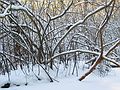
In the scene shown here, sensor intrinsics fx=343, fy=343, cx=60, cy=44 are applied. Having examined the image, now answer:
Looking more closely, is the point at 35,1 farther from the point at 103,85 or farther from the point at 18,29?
the point at 103,85

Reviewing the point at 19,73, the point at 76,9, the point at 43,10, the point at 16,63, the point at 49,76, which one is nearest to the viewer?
the point at 49,76

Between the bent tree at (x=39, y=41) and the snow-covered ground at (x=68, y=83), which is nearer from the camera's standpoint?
the snow-covered ground at (x=68, y=83)

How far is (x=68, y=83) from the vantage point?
5.30 metres

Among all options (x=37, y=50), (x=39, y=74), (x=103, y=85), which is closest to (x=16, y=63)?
(x=37, y=50)

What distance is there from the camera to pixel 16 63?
662 centimetres

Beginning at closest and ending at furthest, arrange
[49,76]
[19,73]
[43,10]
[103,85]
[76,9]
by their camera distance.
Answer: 1. [103,85]
2. [49,76]
3. [19,73]
4. [43,10]
5. [76,9]

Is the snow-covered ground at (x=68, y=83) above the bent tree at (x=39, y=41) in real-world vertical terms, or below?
below

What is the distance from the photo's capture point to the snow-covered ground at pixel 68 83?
5070 mm

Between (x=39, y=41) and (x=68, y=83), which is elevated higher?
(x=39, y=41)

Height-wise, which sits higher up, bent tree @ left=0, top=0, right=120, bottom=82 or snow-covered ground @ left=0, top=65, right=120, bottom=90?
bent tree @ left=0, top=0, right=120, bottom=82

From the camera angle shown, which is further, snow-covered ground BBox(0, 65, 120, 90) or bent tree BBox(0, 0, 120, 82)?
bent tree BBox(0, 0, 120, 82)

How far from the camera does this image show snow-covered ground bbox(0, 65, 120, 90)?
16.6 ft

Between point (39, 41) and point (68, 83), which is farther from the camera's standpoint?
point (39, 41)

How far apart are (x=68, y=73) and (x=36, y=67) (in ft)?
1.95
